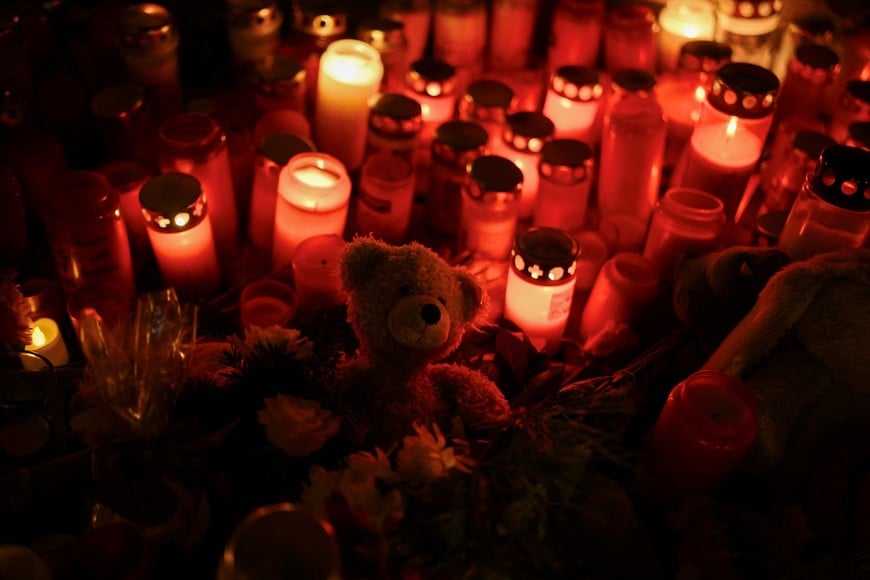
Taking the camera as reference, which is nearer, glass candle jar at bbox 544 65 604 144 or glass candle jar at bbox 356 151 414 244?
glass candle jar at bbox 356 151 414 244

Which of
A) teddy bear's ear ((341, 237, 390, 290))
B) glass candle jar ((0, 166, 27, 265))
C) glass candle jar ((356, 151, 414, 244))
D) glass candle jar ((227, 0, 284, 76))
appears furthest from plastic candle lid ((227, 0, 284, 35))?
teddy bear's ear ((341, 237, 390, 290))

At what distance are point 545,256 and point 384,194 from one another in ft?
1.09

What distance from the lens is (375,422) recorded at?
882mm

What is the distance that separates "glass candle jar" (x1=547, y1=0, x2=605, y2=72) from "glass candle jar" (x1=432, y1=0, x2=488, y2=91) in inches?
6.6

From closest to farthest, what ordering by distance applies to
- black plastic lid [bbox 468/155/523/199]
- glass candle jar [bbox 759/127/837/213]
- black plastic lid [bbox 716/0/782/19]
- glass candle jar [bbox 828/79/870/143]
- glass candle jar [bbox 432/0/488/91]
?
black plastic lid [bbox 468/155/523/199] < glass candle jar [bbox 759/127/837/213] < glass candle jar [bbox 828/79/870/143] < black plastic lid [bbox 716/0/782/19] < glass candle jar [bbox 432/0/488/91]

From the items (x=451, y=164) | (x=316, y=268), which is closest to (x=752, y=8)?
(x=451, y=164)

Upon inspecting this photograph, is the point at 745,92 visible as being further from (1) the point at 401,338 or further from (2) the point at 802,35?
(1) the point at 401,338

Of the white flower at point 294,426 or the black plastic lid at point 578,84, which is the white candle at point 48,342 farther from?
the black plastic lid at point 578,84

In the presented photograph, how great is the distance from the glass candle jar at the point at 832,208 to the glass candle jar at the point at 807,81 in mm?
535

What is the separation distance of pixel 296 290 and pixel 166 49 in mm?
619

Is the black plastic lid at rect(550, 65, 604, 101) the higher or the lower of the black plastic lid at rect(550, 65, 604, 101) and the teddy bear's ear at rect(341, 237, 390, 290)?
the lower

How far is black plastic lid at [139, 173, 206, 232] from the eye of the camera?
116 centimetres

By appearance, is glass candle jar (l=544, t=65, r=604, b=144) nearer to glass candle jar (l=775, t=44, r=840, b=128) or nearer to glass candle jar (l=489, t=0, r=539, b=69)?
glass candle jar (l=489, t=0, r=539, b=69)

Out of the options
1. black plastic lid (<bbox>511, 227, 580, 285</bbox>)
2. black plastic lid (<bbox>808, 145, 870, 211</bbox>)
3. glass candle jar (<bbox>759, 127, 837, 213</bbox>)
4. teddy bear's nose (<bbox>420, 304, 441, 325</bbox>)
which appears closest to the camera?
teddy bear's nose (<bbox>420, 304, 441, 325</bbox>)
